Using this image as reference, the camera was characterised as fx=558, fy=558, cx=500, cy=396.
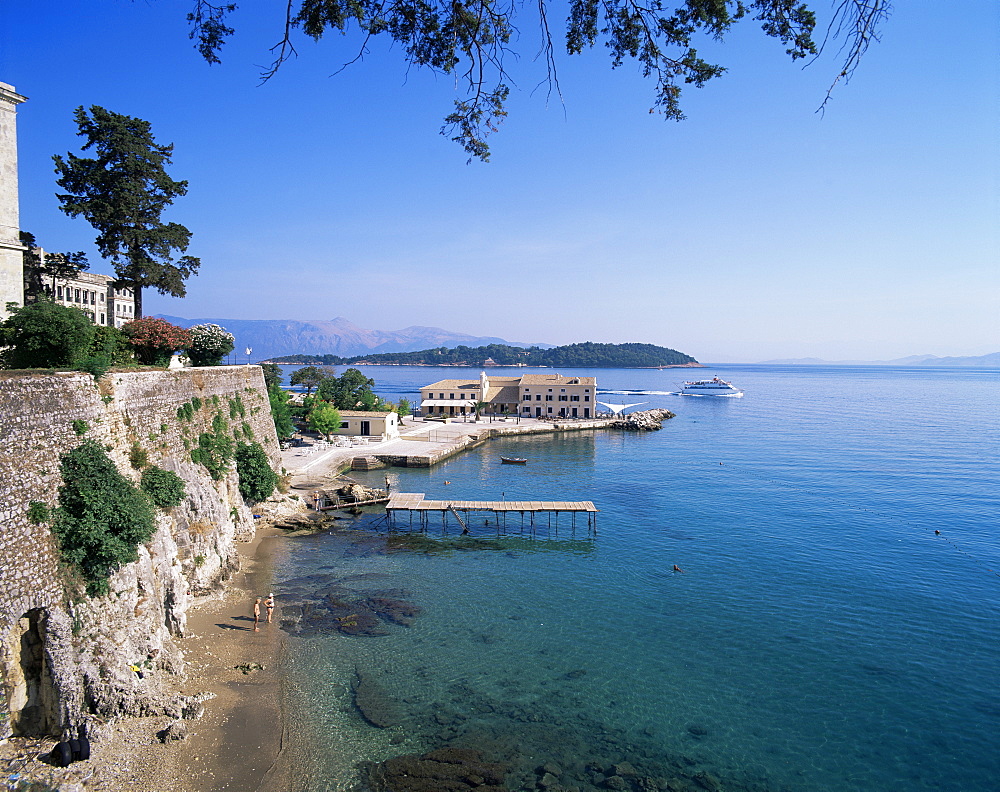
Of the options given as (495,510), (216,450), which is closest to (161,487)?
(216,450)

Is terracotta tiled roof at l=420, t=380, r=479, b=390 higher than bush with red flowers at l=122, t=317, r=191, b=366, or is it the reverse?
Result: bush with red flowers at l=122, t=317, r=191, b=366

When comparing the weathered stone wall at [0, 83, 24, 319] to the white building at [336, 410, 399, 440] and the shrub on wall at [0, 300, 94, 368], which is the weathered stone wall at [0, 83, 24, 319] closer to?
the shrub on wall at [0, 300, 94, 368]

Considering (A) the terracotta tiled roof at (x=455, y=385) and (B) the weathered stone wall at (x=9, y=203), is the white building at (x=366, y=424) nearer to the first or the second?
(A) the terracotta tiled roof at (x=455, y=385)

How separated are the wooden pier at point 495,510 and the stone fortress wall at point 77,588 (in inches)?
479

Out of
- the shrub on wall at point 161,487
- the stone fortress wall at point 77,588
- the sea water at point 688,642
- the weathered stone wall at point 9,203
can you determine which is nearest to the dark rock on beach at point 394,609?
the sea water at point 688,642

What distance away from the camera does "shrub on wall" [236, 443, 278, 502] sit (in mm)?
29672

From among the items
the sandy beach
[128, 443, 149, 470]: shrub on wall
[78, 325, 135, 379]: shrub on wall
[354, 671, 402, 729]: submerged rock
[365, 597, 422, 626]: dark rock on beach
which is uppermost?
[78, 325, 135, 379]: shrub on wall

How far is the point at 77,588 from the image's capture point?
1475cm

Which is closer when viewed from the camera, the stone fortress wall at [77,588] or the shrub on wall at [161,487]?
the stone fortress wall at [77,588]

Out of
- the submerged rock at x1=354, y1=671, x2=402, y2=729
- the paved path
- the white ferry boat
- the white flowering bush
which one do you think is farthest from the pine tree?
the white ferry boat

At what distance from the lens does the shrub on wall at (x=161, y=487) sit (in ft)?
65.5

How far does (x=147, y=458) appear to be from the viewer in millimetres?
20734

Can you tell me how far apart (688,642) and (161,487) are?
19885 millimetres

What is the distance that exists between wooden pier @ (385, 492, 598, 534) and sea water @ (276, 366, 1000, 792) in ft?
2.93
